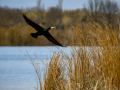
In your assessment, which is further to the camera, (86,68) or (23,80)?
(23,80)

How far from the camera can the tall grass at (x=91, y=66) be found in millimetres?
1951

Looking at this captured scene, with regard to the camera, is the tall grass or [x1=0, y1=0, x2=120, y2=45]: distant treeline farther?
[x1=0, y1=0, x2=120, y2=45]: distant treeline

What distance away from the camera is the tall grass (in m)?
1.95

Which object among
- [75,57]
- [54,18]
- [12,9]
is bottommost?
[75,57]

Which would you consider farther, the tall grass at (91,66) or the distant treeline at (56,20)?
the distant treeline at (56,20)

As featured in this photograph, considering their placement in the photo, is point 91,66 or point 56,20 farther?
point 56,20

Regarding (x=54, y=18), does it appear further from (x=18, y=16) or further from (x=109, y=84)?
(x=109, y=84)

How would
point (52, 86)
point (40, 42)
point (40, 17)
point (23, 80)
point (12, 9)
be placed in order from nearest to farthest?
1. point (52, 86)
2. point (23, 80)
3. point (40, 42)
4. point (40, 17)
5. point (12, 9)

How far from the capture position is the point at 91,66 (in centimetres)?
221

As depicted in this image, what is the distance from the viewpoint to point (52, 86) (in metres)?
2.23

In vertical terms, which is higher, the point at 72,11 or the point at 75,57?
the point at 72,11

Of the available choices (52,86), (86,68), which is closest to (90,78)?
(86,68)

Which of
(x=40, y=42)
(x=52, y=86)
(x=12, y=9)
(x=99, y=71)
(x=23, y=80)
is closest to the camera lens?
(x=99, y=71)

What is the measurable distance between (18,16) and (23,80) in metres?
20.9
